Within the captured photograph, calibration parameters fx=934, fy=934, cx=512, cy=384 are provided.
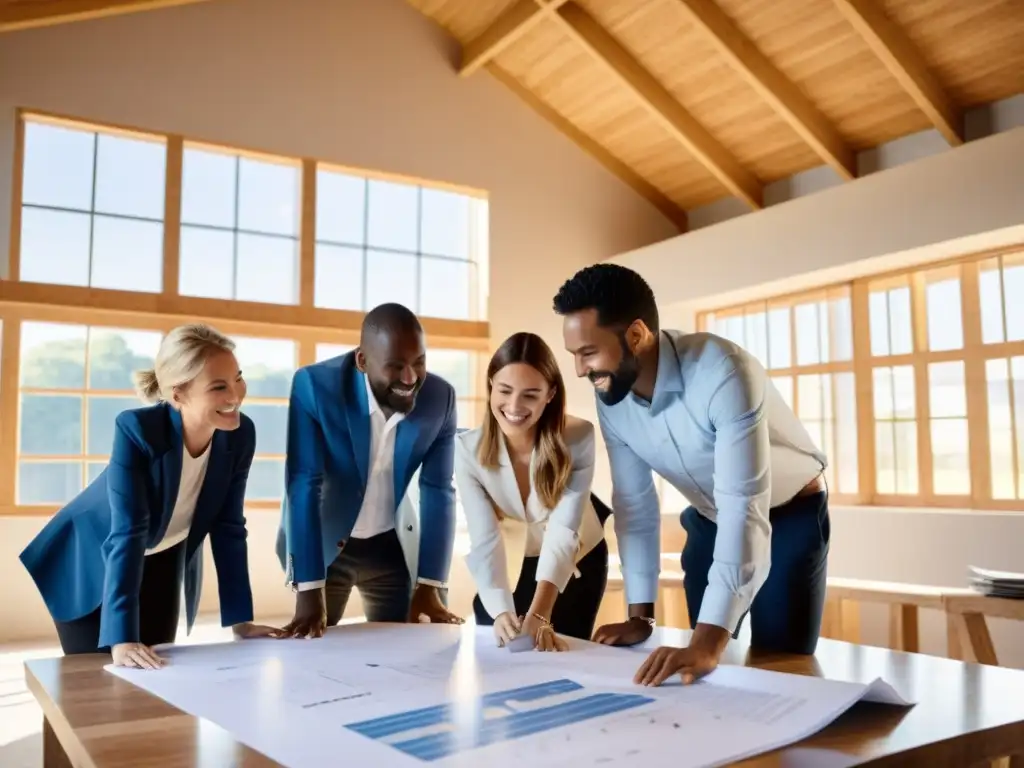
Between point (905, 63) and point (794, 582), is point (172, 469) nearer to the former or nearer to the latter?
point (794, 582)

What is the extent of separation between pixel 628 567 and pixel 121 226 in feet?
16.0

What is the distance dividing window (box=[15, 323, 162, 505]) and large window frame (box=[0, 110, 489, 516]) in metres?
0.05

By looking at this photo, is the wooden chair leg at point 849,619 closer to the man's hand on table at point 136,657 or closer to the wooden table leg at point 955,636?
the wooden table leg at point 955,636

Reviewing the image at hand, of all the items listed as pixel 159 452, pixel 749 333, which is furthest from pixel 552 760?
pixel 749 333

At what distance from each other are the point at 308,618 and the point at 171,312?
14.2 feet

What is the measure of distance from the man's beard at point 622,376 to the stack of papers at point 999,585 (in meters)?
→ 2.67

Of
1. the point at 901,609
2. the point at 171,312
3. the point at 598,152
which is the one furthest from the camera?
the point at 598,152

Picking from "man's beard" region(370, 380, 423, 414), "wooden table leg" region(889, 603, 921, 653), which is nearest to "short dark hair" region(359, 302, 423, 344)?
"man's beard" region(370, 380, 423, 414)

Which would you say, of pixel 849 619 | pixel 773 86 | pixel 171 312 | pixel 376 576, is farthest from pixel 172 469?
pixel 773 86

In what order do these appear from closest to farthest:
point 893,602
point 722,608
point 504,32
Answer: point 722,608, point 893,602, point 504,32

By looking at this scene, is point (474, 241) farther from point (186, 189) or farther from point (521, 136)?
point (186, 189)

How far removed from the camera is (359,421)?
2115mm

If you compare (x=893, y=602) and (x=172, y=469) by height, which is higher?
(x=172, y=469)

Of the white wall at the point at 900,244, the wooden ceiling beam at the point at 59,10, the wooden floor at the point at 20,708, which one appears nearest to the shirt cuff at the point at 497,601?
the wooden floor at the point at 20,708
